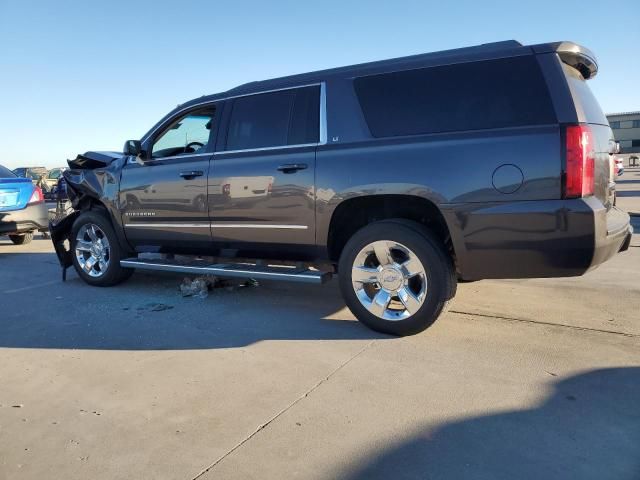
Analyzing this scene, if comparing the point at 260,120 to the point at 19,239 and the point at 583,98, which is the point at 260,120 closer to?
the point at 583,98

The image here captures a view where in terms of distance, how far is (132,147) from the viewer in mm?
5223

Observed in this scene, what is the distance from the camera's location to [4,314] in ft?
15.9

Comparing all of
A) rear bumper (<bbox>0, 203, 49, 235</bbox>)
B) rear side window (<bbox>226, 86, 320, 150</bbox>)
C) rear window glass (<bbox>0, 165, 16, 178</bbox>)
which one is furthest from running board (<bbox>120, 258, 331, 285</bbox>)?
rear window glass (<bbox>0, 165, 16, 178</bbox>)

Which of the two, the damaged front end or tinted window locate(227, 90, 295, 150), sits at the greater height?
tinted window locate(227, 90, 295, 150)

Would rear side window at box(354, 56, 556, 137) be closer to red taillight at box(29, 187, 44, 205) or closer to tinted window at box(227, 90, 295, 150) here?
tinted window at box(227, 90, 295, 150)

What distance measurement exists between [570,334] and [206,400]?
2720 mm

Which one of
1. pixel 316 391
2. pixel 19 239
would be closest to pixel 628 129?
pixel 19 239

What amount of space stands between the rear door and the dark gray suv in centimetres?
1

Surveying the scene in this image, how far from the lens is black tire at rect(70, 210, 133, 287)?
18.3ft

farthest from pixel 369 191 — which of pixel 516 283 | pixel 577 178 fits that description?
pixel 516 283

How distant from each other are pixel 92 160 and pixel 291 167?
Result: 2.91 meters

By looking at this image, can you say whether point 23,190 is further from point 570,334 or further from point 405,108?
point 570,334

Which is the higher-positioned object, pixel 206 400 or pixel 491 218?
pixel 491 218

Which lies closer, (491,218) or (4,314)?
(491,218)
